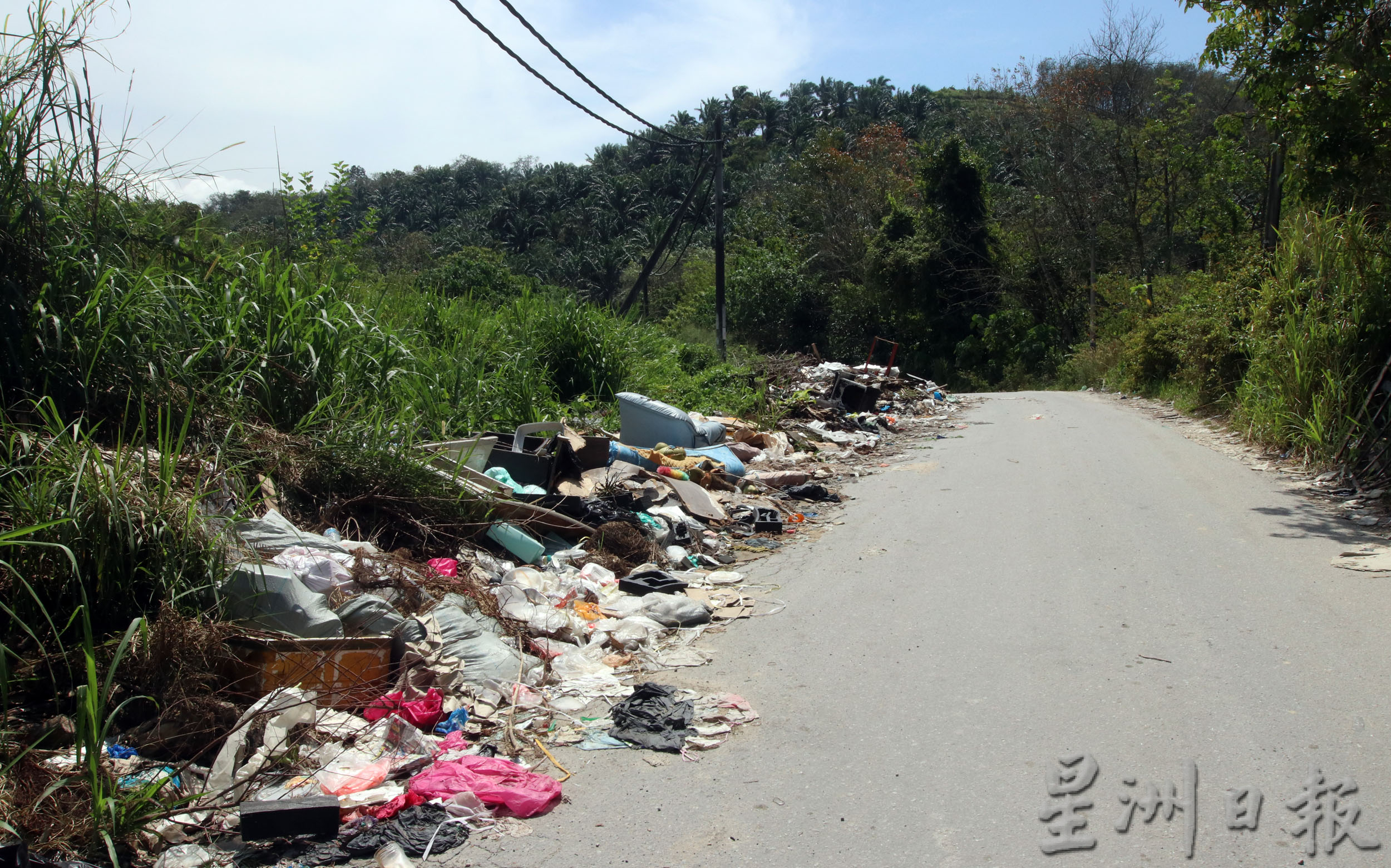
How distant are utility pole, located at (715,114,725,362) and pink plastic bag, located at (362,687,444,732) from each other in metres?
15.6

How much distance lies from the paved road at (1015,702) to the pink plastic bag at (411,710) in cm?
66

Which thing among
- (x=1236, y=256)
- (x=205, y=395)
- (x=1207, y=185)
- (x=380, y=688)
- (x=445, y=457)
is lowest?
(x=380, y=688)

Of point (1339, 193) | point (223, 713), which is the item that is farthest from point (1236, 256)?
point (223, 713)

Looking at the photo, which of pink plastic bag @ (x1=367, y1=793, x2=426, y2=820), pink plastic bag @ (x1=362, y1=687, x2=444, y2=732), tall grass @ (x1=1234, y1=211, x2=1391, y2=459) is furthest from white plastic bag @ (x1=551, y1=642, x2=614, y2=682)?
tall grass @ (x1=1234, y1=211, x2=1391, y2=459)

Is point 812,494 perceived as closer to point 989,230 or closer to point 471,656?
point 471,656

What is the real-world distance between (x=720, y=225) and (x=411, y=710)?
1776 cm

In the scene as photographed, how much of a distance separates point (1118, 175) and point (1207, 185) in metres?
6.65

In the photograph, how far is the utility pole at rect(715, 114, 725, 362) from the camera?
65.1 ft

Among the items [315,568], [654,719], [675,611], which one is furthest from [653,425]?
[654,719]

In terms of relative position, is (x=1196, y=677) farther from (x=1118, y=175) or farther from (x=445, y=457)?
(x=1118, y=175)

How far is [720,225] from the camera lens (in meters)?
20.7

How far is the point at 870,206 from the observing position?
42219mm

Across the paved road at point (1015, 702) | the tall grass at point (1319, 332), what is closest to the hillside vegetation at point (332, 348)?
the tall grass at point (1319, 332)

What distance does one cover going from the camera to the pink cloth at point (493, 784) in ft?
11.2
